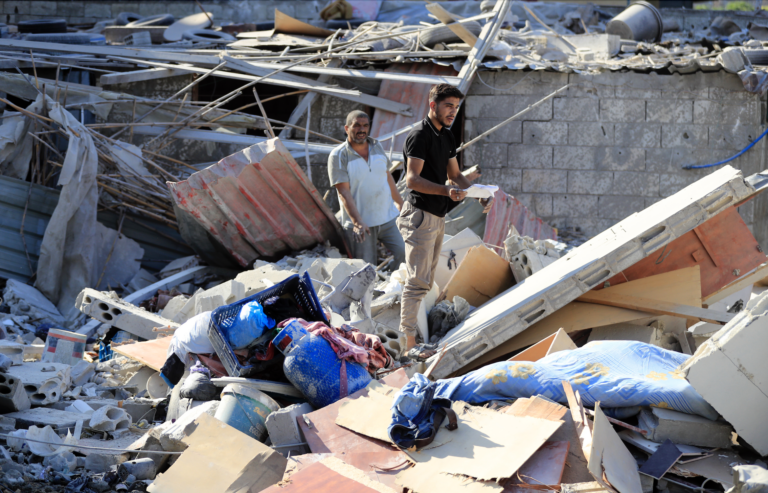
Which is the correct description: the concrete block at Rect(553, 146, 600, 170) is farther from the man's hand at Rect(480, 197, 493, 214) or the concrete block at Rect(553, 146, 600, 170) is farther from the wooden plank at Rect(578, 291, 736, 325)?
the man's hand at Rect(480, 197, 493, 214)

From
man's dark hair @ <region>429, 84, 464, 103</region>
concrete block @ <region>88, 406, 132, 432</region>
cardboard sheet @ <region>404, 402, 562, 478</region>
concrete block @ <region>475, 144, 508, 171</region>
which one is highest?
man's dark hair @ <region>429, 84, 464, 103</region>

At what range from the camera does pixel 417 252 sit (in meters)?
4.43

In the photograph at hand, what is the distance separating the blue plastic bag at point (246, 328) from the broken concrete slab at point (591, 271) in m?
1.09

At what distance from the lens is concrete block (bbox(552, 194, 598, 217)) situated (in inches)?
338

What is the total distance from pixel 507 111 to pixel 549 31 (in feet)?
6.59

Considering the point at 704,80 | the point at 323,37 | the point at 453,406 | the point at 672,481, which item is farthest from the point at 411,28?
the point at 672,481

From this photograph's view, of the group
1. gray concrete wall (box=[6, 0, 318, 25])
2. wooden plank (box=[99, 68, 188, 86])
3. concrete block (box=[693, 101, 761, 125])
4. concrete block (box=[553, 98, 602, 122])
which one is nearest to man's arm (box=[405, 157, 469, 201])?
concrete block (box=[553, 98, 602, 122])

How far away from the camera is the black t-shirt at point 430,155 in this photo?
13.9ft

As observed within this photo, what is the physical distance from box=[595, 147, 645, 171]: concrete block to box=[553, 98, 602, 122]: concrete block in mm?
407

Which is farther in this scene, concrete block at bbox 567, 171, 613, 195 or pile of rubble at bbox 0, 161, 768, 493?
concrete block at bbox 567, 171, 613, 195

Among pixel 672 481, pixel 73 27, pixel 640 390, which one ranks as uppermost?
pixel 73 27

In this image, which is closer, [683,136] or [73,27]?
[683,136]

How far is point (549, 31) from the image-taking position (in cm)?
972

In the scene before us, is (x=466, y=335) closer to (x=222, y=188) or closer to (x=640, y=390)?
(x=640, y=390)
